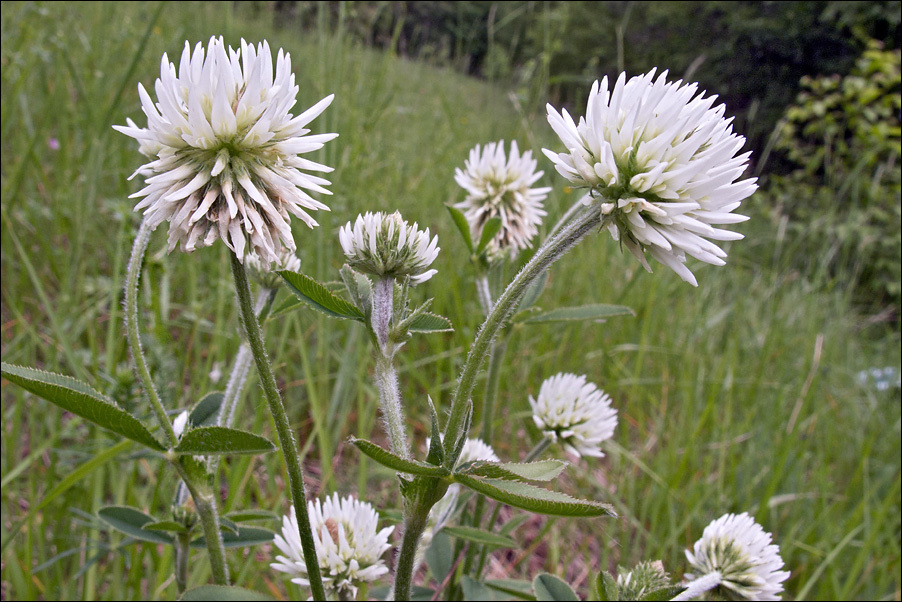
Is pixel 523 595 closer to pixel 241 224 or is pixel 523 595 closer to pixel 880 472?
pixel 241 224

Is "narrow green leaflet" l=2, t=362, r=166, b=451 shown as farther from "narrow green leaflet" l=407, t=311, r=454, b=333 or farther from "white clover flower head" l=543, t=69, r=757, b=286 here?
"white clover flower head" l=543, t=69, r=757, b=286

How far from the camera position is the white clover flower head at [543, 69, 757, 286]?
0.67 metres

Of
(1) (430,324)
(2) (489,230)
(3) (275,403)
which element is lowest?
(3) (275,403)

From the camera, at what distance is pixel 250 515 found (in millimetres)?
1025

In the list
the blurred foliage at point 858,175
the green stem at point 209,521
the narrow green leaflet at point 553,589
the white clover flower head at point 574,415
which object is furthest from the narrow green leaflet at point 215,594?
the blurred foliage at point 858,175

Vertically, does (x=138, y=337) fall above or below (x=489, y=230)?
below

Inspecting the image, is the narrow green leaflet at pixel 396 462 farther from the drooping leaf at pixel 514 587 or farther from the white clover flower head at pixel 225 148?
the drooping leaf at pixel 514 587

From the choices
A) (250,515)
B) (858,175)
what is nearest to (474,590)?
(250,515)

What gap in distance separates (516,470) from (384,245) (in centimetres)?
33

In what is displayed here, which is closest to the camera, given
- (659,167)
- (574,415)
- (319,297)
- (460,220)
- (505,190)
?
(659,167)

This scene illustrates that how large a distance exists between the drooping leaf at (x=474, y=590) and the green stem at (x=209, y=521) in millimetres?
399

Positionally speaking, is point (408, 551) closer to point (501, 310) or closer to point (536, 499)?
point (536, 499)

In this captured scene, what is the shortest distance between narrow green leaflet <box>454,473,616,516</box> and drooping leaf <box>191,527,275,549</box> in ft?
1.71

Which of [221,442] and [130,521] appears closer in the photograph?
[221,442]
